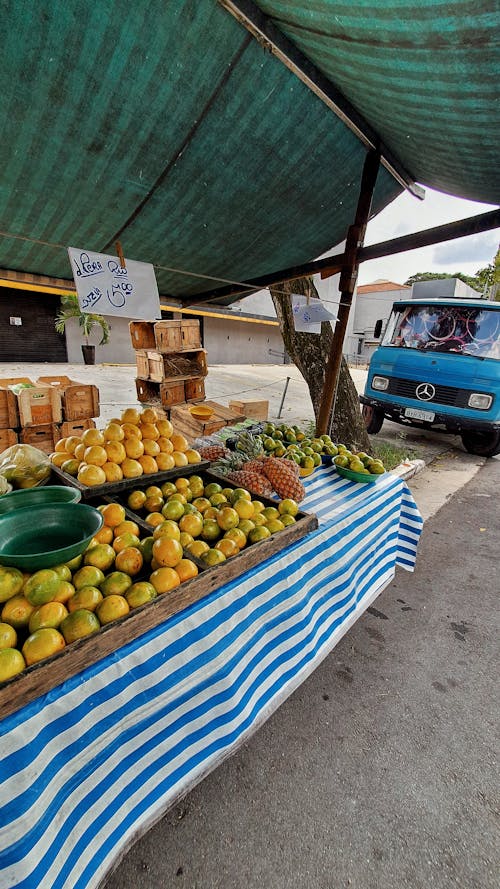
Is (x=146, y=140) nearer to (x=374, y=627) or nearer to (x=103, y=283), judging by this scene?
(x=103, y=283)

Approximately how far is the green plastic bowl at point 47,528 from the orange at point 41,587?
0.53ft

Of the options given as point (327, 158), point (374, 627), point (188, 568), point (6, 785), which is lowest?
point (374, 627)

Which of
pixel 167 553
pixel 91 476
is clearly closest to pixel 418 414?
pixel 91 476

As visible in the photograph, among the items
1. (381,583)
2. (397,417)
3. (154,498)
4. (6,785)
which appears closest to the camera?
(6,785)

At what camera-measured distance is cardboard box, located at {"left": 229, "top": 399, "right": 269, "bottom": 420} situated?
21.7 ft

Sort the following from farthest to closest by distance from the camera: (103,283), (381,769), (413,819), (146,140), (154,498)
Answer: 1. (146,140)
2. (103,283)
3. (154,498)
4. (381,769)
5. (413,819)

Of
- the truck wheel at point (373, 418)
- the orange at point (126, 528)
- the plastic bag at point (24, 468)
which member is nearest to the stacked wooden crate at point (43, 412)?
the plastic bag at point (24, 468)

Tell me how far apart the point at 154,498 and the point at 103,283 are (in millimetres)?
1432

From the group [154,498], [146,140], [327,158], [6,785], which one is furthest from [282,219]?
[6,785]

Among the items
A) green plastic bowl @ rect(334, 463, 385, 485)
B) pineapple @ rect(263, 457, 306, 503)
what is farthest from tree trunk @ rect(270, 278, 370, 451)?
pineapple @ rect(263, 457, 306, 503)

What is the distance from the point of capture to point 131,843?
4.70 feet

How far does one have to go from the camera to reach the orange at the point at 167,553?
4.93 ft

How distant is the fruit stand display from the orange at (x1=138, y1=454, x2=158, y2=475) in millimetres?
22

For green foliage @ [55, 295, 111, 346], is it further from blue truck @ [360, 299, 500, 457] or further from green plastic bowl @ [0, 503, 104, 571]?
green plastic bowl @ [0, 503, 104, 571]
